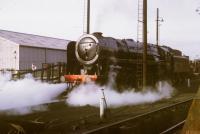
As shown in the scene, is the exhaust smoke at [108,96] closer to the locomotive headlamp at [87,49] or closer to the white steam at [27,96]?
the locomotive headlamp at [87,49]

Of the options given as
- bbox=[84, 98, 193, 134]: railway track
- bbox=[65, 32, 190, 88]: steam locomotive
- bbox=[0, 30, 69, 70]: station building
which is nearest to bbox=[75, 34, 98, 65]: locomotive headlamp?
bbox=[65, 32, 190, 88]: steam locomotive

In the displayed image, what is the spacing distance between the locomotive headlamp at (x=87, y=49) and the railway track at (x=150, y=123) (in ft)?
14.7

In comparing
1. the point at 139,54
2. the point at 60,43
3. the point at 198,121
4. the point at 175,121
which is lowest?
the point at 175,121

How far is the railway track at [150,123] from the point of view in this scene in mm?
9023

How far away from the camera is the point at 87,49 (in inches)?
637

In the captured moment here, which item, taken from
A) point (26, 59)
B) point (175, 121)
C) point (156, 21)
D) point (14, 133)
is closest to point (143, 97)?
point (175, 121)

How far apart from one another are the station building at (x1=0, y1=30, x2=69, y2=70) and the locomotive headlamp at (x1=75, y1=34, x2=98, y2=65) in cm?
2140

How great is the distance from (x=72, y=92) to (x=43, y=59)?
25240mm

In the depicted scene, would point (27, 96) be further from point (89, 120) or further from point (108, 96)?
point (89, 120)

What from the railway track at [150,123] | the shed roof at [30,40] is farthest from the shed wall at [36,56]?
the railway track at [150,123]

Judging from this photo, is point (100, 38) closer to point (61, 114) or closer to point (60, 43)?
point (61, 114)

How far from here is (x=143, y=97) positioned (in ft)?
58.3

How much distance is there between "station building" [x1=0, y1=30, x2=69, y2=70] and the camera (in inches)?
1463

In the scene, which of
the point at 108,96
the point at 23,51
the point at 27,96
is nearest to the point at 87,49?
the point at 108,96
